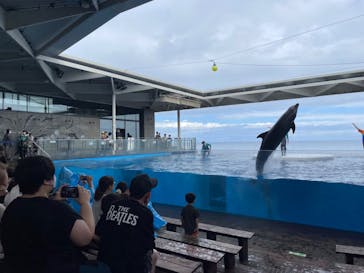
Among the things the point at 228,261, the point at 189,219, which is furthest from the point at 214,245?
the point at 189,219

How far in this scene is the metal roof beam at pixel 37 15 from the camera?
9.09 metres

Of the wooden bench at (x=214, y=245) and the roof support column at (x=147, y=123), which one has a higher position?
the roof support column at (x=147, y=123)

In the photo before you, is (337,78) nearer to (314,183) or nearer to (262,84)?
(262,84)

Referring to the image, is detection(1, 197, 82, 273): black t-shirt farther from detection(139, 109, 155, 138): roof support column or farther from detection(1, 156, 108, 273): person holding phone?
detection(139, 109, 155, 138): roof support column

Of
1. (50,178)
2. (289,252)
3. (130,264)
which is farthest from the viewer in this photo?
(289,252)

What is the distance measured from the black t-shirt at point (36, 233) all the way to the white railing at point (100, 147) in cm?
1250

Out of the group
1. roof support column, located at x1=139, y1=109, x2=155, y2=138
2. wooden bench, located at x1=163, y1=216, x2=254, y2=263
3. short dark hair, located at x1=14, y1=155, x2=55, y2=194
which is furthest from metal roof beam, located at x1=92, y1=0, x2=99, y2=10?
roof support column, located at x1=139, y1=109, x2=155, y2=138

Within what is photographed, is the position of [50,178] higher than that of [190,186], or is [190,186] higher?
[50,178]

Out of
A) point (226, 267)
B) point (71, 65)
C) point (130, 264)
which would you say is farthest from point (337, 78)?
point (130, 264)

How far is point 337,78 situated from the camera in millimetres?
18891

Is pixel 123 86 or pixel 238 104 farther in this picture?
pixel 238 104

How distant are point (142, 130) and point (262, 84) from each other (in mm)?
13224

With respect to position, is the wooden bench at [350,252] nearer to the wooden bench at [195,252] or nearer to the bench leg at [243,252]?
the bench leg at [243,252]

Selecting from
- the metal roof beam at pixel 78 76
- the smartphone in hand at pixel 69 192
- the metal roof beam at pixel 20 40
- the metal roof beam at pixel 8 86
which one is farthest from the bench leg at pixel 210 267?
the metal roof beam at pixel 8 86
